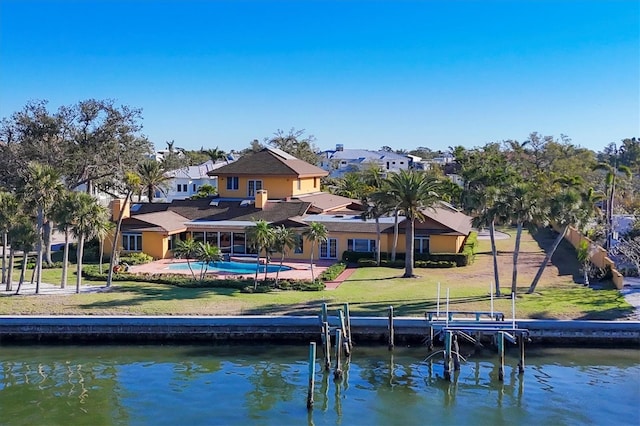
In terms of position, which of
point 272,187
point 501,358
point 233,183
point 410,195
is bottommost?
point 501,358

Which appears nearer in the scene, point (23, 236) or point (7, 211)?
point (7, 211)

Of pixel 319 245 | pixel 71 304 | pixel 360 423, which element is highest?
pixel 319 245

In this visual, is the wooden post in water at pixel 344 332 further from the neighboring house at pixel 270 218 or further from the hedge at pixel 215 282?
the neighboring house at pixel 270 218

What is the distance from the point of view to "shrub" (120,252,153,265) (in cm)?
4050

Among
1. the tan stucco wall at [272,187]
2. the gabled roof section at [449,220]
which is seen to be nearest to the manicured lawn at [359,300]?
the gabled roof section at [449,220]

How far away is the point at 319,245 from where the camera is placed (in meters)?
43.2

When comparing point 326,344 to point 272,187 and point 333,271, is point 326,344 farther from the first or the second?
point 272,187

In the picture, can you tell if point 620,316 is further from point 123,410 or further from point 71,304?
point 71,304

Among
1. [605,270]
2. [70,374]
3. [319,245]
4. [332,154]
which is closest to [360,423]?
[70,374]

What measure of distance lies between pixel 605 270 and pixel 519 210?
850cm

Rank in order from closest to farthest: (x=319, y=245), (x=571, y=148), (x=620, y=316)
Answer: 1. (x=620, y=316)
2. (x=319, y=245)
3. (x=571, y=148)

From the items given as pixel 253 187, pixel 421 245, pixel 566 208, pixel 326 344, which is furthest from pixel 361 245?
pixel 326 344

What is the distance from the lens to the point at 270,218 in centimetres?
4634

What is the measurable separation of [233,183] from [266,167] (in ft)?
10.1
